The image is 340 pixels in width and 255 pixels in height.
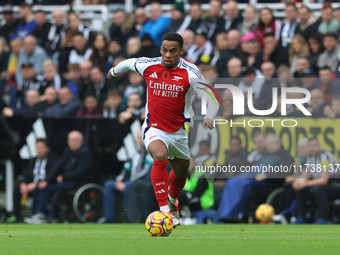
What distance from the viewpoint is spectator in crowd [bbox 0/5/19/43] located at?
21.0m

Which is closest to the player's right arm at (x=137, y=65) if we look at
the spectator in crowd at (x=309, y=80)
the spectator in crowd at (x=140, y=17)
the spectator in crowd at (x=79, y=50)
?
the spectator in crowd at (x=309, y=80)

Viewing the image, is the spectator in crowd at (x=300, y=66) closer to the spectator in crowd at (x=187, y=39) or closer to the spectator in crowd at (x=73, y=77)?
the spectator in crowd at (x=187, y=39)

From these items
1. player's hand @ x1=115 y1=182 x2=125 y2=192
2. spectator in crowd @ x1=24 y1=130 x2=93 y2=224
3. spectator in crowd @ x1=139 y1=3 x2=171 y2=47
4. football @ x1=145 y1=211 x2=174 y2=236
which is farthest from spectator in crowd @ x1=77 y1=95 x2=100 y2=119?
football @ x1=145 y1=211 x2=174 y2=236

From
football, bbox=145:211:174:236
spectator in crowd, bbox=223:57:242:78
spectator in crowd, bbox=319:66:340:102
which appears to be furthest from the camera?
spectator in crowd, bbox=223:57:242:78

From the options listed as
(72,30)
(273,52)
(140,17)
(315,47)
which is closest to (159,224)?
(315,47)

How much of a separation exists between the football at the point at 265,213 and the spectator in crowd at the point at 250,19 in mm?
4949

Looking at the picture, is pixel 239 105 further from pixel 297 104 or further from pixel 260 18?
pixel 260 18

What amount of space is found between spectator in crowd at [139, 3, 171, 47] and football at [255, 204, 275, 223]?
19.1ft

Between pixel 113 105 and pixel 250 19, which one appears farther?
pixel 250 19

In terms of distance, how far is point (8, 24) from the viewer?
2116 cm

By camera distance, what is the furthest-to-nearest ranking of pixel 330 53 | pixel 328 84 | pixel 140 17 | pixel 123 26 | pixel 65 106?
pixel 123 26 < pixel 140 17 < pixel 65 106 < pixel 330 53 < pixel 328 84

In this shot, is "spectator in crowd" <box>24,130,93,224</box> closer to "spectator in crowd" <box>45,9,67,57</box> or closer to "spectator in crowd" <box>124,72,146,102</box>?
"spectator in crowd" <box>124,72,146,102</box>

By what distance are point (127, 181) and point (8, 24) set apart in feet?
24.9
